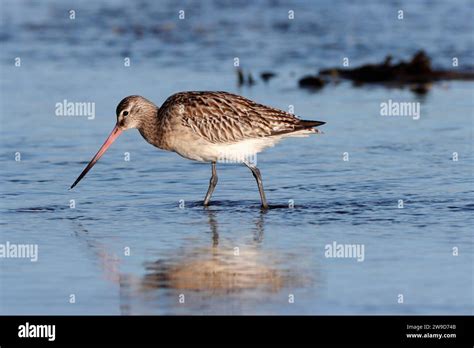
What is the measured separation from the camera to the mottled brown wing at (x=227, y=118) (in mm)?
12258

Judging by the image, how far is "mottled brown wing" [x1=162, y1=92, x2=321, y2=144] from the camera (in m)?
12.3

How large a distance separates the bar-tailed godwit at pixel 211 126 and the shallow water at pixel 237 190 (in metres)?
0.49

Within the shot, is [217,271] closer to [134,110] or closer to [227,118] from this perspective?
[227,118]

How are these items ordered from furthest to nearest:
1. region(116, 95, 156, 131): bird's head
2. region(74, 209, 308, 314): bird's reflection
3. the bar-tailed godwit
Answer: region(116, 95, 156, 131): bird's head
the bar-tailed godwit
region(74, 209, 308, 314): bird's reflection

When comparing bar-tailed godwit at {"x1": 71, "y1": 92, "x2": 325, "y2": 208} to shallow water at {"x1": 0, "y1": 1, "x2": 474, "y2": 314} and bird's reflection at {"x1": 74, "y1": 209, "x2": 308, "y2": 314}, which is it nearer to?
shallow water at {"x1": 0, "y1": 1, "x2": 474, "y2": 314}

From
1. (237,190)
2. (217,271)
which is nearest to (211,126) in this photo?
(237,190)

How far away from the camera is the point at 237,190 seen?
1296 centimetres

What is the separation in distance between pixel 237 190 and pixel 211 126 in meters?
0.99

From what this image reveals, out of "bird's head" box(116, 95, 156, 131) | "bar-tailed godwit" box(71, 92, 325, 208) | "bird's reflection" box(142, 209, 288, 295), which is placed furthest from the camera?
"bird's head" box(116, 95, 156, 131)

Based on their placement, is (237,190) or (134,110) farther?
(237,190)

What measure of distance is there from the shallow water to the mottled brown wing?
2.21 feet

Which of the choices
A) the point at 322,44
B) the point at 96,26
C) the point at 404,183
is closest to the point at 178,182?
the point at 404,183

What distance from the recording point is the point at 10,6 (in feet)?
85.6

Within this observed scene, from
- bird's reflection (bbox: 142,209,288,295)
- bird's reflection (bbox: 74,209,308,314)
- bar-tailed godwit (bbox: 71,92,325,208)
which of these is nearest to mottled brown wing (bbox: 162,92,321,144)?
bar-tailed godwit (bbox: 71,92,325,208)
